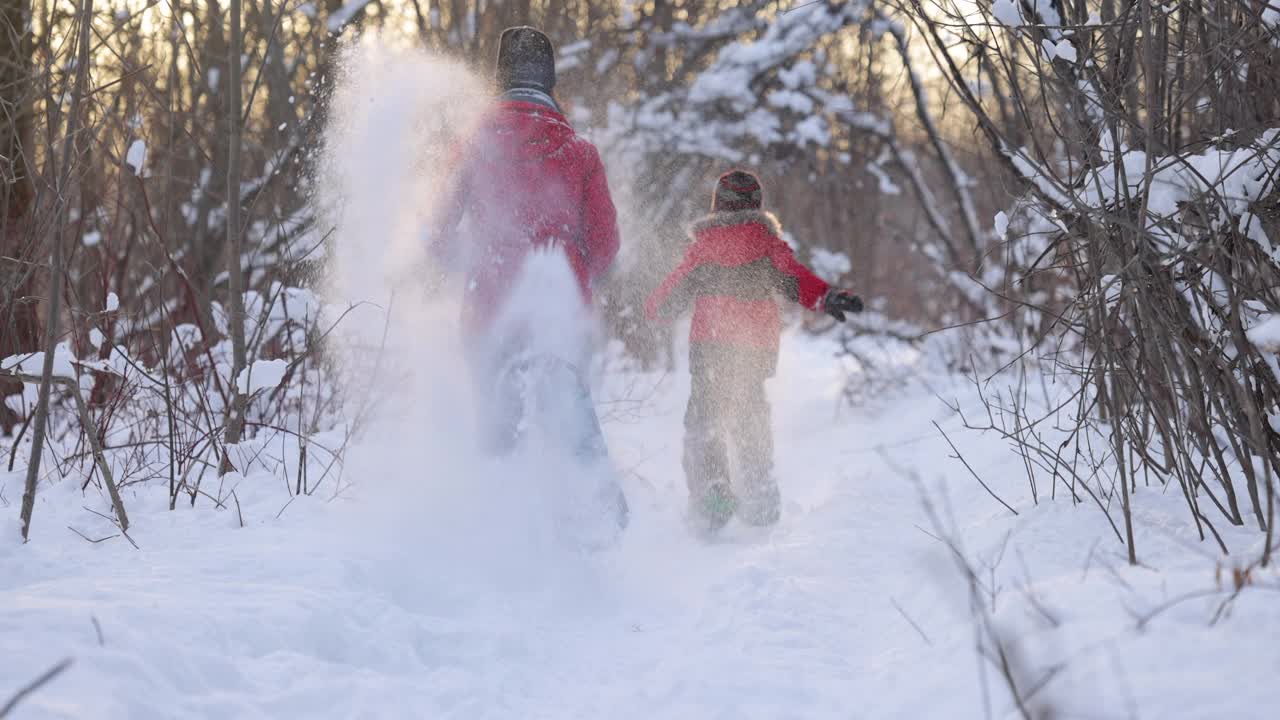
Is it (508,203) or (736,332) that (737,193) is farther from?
(508,203)

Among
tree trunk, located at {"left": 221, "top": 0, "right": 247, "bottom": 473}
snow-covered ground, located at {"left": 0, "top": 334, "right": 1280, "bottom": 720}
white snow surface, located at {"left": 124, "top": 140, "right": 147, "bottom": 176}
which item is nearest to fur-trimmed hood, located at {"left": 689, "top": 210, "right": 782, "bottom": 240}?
snow-covered ground, located at {"left": 0, "top": 334, "right": 1280, "bottom": 720}

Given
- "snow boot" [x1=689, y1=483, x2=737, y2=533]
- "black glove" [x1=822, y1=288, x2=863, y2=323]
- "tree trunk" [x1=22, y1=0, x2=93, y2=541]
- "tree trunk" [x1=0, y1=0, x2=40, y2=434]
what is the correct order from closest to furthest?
"tree trunk" [x1=22, y1=0, x2=93, y2=541] < "tree trunk" [x1=0, y1=0, x2=40, y2=434] < "black glove" [x1=822, y1=288, x2=863, y2=323] < "snow boot" [x1=689, y1=483, x2=737, y2=533]

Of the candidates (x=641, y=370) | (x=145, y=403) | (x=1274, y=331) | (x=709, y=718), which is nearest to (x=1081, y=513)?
(x=1274, y=331)

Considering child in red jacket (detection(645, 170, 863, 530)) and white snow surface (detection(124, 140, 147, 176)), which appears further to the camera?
child in red jacket (detection(645, 170, 863, 530))

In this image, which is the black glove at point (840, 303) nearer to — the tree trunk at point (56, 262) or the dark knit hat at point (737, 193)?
the dark knit hat at point (737, 193)

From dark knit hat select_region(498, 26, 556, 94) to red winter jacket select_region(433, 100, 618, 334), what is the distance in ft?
0.52

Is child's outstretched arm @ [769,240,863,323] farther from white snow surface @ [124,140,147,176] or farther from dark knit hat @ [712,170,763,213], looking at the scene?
white snow surface @ [124,140,147,176]

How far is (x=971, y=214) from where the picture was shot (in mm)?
7352

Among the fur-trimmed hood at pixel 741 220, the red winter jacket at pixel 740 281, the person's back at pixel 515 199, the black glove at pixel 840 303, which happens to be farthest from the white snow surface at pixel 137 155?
the black glove at pixel 840 303

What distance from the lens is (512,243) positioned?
11.7 feet

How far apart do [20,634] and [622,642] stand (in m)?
1.54

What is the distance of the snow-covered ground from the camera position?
1.60 metres

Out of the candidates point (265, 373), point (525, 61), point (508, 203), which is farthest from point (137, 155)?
point (525, 61)

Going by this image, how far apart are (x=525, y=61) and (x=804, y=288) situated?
1.68 metres
